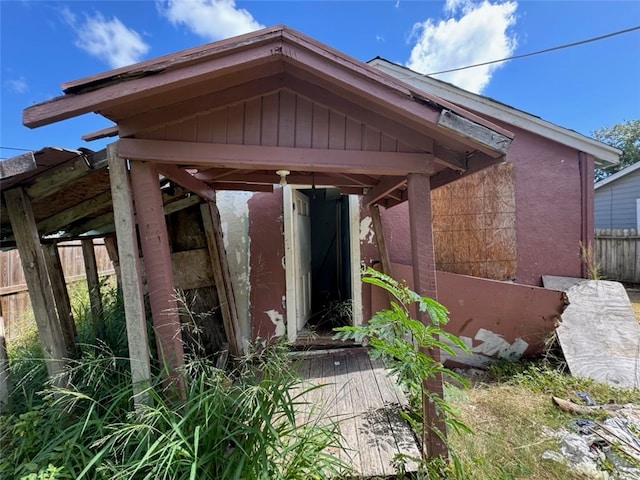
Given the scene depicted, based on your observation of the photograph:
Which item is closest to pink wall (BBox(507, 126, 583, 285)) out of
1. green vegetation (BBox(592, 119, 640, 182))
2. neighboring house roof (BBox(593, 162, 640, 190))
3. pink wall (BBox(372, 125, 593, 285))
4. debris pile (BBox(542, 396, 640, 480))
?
pink wall (BBox(372, 125, 593, 285))

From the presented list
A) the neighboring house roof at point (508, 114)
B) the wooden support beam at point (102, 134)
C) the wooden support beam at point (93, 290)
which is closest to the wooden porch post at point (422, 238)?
the wooden support beam at point (102, 134)

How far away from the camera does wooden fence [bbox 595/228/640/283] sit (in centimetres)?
759

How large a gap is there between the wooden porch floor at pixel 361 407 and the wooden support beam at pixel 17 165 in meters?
1.97

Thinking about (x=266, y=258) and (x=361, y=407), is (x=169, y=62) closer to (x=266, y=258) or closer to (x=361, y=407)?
(x=266, y=258)

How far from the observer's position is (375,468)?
1.74m

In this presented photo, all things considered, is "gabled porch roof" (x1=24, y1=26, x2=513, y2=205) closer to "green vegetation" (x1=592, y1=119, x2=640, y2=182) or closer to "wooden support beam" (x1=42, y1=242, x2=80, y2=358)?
"wooden support beam" (x1=42, y1=242, x2=80, y2=358)

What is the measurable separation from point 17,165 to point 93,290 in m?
1.81

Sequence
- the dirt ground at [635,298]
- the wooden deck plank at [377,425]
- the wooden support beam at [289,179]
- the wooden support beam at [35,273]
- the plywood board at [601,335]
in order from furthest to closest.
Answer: the dirt ground at [635,298], the plywood board at [601,335], the wooden support beam at [289,179], the wooden deck plank at [377,425], the wooden support beam at [35,273]

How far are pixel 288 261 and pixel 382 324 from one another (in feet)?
7.97

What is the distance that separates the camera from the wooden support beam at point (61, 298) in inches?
86.4

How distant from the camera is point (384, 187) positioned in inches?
104

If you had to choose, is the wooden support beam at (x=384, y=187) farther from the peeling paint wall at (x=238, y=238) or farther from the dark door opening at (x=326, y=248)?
the dark door opening at (x=326, y=248)

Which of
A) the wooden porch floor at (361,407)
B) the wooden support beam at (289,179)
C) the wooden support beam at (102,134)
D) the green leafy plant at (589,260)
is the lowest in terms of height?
the wooden porch floor at (361,407)

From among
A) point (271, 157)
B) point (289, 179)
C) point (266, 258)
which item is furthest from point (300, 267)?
point (271, 157)
